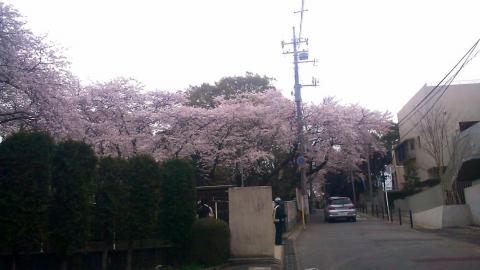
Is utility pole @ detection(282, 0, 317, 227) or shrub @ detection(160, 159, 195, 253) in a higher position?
utility pole @ detection(282, 0, 317, 227)

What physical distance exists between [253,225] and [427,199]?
19.9 m

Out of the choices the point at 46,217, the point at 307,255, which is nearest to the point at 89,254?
the point at 46,217

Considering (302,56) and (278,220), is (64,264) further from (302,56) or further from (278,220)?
(302,56)

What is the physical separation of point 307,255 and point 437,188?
16.0 meters

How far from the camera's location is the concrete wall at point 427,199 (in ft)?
90.7

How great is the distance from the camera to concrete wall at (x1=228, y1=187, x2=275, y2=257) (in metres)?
13.5

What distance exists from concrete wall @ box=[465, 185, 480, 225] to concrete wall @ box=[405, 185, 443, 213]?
13.7 feet

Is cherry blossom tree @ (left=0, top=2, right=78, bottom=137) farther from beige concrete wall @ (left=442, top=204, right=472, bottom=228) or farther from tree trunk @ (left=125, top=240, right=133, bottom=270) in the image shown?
beige concrete wall @ (left=442, top=204, right=472, bottom=228)

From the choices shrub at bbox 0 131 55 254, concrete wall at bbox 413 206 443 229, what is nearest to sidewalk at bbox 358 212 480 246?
concrete wall at bbox 413 206 443 229

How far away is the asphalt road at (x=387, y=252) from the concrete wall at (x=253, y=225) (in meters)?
1.15

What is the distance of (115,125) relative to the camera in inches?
1043

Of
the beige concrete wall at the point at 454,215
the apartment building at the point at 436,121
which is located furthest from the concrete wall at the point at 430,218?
the apartment building at the point at 436,121

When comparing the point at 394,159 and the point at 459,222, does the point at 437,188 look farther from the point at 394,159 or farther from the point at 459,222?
the point at 394,159

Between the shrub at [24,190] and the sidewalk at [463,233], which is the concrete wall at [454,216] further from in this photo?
the shrub at [24,190]
